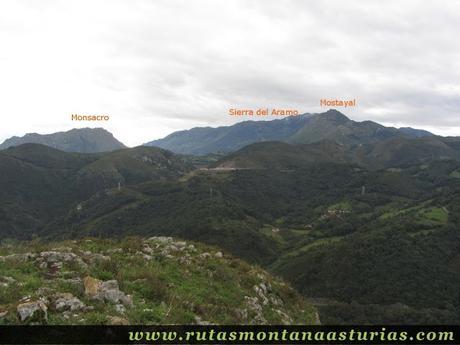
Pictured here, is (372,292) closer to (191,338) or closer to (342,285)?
(342,285)

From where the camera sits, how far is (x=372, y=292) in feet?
577

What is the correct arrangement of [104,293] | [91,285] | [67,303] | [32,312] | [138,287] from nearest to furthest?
[32,312]
[67,303]
[104,293]
[91,285]
[138,287]

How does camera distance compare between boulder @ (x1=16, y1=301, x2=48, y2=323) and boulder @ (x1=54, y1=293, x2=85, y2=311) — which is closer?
boulder @ (x1=16, y1=301, x2=48, y2=323)

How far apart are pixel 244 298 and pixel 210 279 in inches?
90.9

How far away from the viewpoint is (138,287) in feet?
64.6

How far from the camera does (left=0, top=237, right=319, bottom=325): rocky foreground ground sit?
16.1m

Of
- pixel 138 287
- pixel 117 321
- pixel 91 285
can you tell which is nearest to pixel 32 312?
pixel 117 321

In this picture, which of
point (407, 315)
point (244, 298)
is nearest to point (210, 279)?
point (244, 298)

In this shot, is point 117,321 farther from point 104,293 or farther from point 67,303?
point 104,293

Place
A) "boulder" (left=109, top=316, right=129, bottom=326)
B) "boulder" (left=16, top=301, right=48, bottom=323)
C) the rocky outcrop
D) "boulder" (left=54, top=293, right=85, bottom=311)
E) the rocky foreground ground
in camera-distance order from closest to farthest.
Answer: "boulder" (left=16, top=301, right=48, bottom=323)
"boulder" (left=109, top=316, right=129, bottom=326)
"boulder" (left=54, top=293, right=85, bottom=311)
the rocky foreground ground
the rocky outcrop

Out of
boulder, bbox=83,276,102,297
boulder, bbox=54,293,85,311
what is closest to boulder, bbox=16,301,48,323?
boulder, bbox=54,293,85,311

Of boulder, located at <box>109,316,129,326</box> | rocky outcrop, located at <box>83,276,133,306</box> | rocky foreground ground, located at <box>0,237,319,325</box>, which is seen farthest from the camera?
rocky outcrop, located at <box>83,276,133,306</box>

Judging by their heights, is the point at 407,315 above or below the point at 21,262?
below

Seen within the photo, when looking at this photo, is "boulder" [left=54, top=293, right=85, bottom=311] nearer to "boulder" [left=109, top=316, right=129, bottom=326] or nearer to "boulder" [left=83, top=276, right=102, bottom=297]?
"boulder" [left=83, top=276, right=102, bottom=297]
